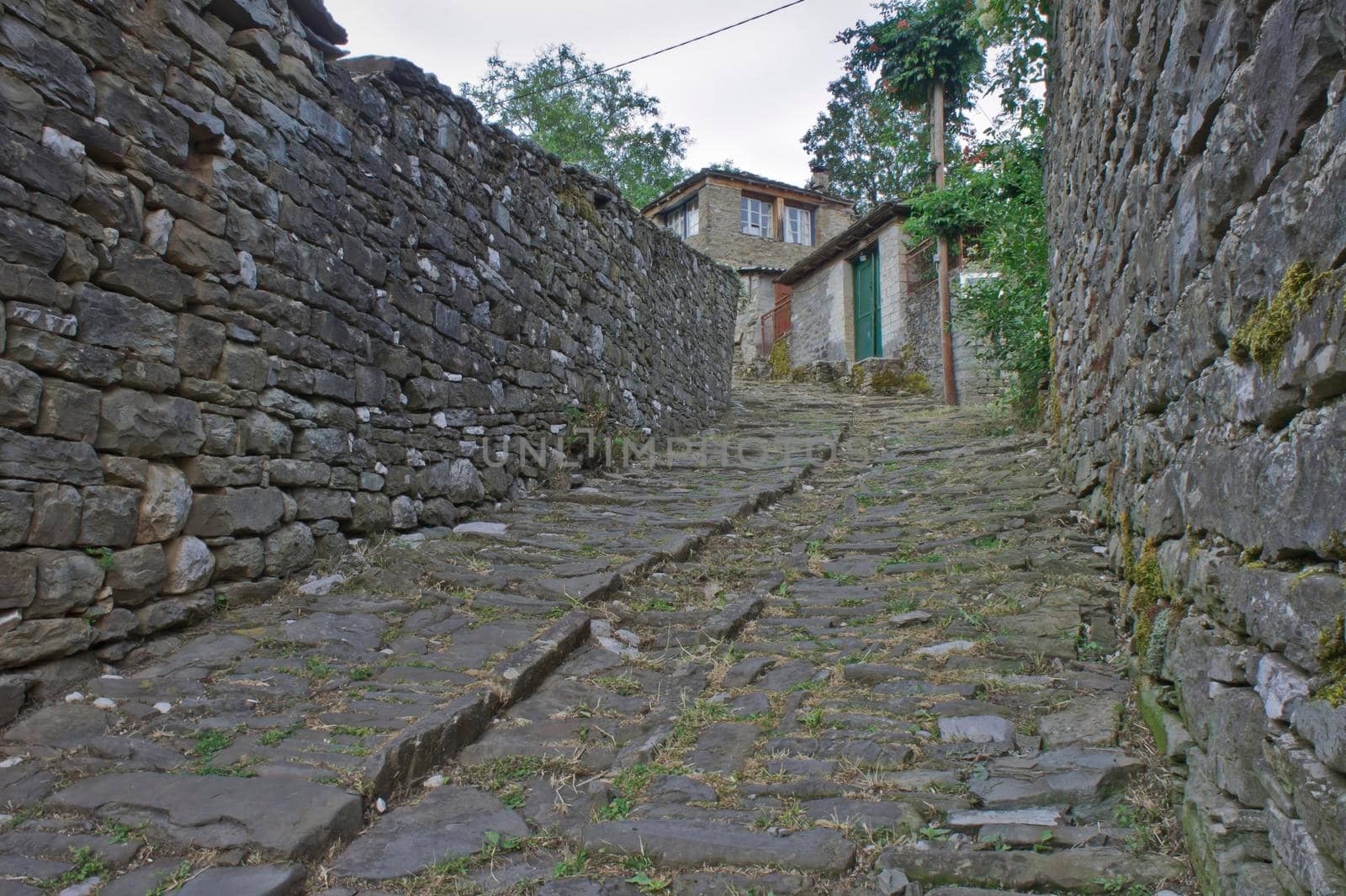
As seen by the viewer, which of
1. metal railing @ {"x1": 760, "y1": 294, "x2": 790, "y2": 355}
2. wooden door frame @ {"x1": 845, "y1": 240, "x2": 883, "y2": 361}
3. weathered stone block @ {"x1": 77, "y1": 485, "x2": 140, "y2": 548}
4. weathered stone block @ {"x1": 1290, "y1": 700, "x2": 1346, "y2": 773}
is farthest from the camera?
metal railing @ {"x1": 760, "y1": 294, "x2": 790, "y2": 355}

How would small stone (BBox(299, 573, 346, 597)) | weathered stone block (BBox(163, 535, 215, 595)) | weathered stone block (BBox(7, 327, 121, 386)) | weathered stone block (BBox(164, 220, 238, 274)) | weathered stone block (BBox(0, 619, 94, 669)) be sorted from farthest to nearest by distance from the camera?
small stone (BBox(299, 573, 346, 597))
weathered stone block (BBox(164, 220, 238, 274))
weathered stone block (BBox(163, 535, 215, 595))
weathered stone block (BBox(7, 327, 121, 386))
weathered stone block (BBox(0, 619, 94, 669))

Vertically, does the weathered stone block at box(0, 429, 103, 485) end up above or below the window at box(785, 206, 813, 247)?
below

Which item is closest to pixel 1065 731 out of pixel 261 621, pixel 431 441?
pixel 261 621

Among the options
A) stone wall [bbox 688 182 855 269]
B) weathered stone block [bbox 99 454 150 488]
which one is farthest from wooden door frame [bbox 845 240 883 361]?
weathered stone block [bbox 99 454 150 488]

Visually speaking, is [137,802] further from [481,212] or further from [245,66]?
[481,212]

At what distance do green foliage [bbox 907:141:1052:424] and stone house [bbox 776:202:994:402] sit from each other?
4.68 m

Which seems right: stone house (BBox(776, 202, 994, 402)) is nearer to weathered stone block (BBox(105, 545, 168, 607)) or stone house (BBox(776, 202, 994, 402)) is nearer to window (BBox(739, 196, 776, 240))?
window (BBox(739, 196, 776, 240))

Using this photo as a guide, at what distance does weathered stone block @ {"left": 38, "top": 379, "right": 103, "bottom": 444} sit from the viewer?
3.05 metres

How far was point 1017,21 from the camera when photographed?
7.05 metres

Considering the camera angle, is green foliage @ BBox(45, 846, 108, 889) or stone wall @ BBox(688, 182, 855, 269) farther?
stone wall @ BBox(688, 182, 855, 269)

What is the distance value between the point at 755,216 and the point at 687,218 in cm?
196

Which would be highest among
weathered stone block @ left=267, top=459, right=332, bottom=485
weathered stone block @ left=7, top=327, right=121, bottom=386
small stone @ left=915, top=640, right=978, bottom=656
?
weathered stone block @ left=7, top=327, right=121, bottom=386

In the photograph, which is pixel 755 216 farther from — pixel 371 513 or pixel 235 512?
pixel 235 512

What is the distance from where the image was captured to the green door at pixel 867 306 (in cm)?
1820
